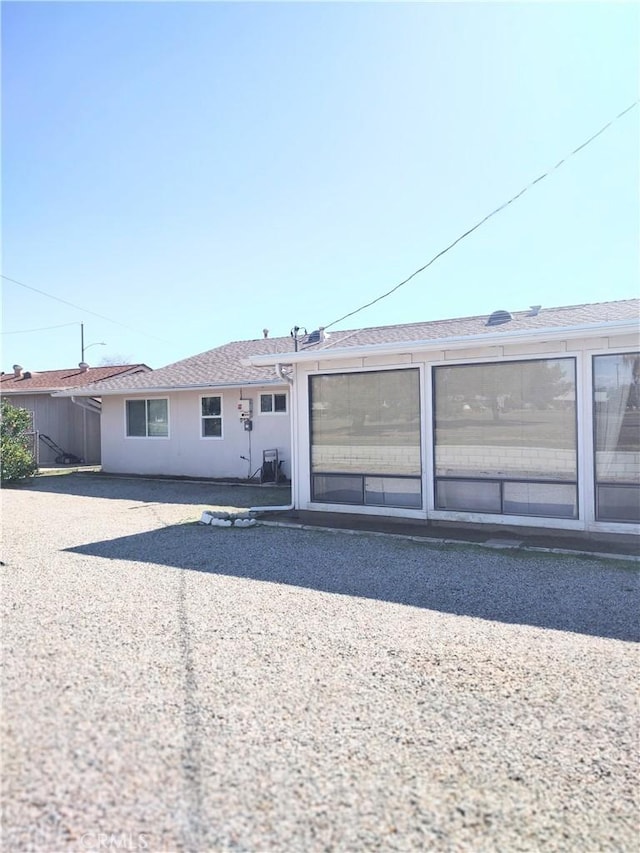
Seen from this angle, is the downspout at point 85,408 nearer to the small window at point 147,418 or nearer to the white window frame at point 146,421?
the white window frame at point 146,421

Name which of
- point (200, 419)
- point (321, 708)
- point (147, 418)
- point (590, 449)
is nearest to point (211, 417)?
point (200, 419)

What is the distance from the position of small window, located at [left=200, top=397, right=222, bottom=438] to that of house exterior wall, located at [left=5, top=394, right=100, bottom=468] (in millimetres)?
6719

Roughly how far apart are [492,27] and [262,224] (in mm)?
6045

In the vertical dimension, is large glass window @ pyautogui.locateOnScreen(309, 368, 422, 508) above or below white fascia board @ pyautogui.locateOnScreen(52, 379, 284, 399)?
below

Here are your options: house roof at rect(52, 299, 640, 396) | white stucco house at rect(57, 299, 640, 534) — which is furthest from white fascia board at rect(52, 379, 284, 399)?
white stucco house at rect(57, 299, 640, 534)

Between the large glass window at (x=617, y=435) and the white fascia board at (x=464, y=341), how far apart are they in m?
0.50

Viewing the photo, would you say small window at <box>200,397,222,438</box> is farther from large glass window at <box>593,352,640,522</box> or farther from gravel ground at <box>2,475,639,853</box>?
large glass window at <box>593,352,640,522</box>

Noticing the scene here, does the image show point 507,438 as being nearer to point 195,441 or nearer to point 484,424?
point 484,424

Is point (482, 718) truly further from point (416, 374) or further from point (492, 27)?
point (492, 27)

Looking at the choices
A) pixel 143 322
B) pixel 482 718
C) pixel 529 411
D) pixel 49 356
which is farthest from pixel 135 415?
pixel 49 356

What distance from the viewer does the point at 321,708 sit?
2.77m

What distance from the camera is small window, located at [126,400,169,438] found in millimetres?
13883

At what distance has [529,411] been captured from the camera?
697 centimetres

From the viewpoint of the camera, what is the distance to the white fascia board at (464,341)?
20.0 ft
